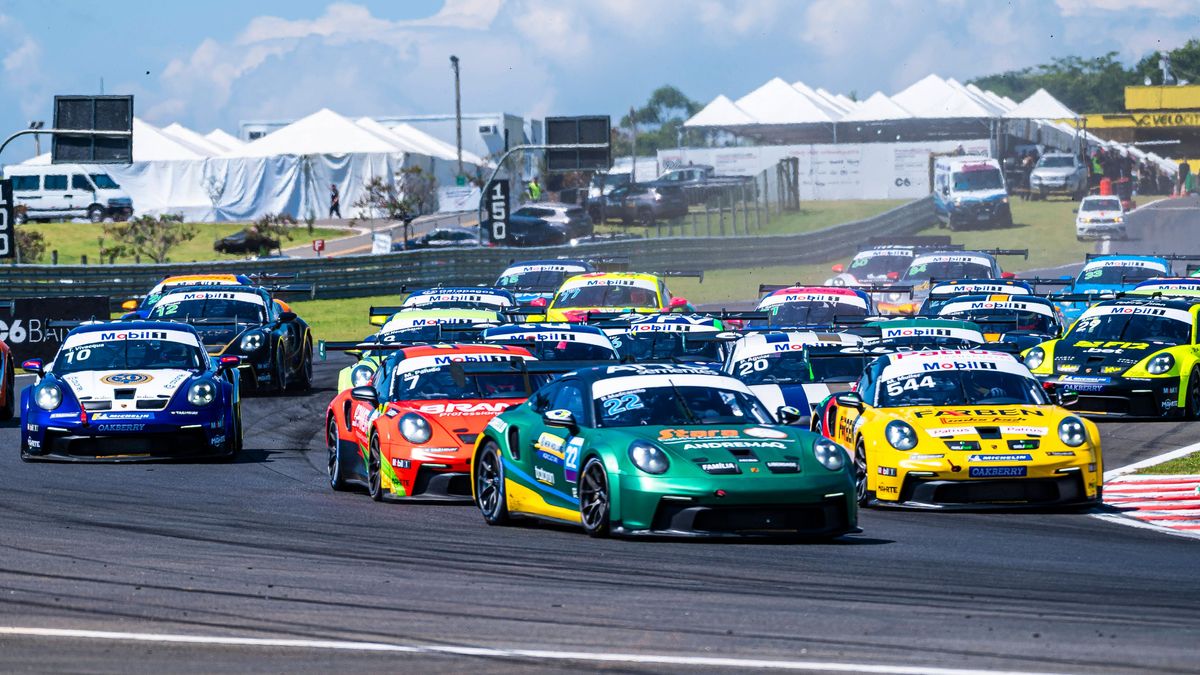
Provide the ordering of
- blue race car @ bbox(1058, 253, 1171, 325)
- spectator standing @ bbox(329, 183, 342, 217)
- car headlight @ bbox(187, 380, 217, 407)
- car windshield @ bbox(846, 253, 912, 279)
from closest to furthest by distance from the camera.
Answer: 1. car headlight @ bbox(187, 380, 217, 407)
2. blue race car @ bbox(1058, 253, 1171, 325)
3. car windshield @ bbox(846, 253, 912, 279)
4. spectator standing @ bbox(329, 183, 342, 217)

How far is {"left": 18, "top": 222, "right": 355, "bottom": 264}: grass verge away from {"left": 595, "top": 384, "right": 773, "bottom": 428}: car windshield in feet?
136

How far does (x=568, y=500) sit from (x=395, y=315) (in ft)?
36.1

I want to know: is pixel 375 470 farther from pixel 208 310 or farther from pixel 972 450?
pixel 208 310

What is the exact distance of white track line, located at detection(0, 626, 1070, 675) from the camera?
23.1ft

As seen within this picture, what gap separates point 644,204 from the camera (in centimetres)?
6203

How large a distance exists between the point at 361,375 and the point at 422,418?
15.1 feet

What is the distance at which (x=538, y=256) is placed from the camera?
4609 cm

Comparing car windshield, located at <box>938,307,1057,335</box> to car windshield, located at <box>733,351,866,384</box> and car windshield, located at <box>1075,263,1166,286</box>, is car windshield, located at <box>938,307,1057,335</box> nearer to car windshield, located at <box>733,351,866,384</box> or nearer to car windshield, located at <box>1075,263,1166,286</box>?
car windshield, located at <box>733,351,866,384</box>

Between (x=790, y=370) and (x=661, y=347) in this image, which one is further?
(x=661, y=347)

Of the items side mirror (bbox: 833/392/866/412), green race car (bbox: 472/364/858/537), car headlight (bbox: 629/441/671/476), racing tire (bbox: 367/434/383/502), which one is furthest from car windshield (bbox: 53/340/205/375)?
car headlight (bbox: 629/441/671/476)

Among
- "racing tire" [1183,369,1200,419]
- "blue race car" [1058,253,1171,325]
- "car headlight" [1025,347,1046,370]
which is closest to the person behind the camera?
"racing tire" [1183,369,1200,419]

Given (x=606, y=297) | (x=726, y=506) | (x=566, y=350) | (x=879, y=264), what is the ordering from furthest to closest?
(x=879, y=264)
(x=606, y=297)
(x=566, y=350)
(x=726, y=506)

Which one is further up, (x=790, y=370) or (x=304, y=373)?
(x=304, y=373)

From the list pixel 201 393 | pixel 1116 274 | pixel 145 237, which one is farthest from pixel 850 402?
pixel 145 237
